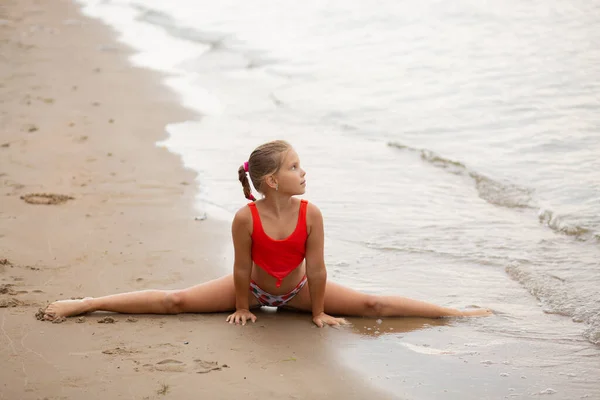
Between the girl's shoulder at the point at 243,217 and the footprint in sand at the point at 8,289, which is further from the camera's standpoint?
the footprint in sand at the point at 8,289

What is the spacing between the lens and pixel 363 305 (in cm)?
440

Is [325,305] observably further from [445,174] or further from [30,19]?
[30,19]

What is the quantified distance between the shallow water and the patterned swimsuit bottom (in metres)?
0.53

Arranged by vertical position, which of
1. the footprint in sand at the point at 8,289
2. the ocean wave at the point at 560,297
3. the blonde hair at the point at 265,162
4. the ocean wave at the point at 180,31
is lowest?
the footprint in sand at the point at 8,289

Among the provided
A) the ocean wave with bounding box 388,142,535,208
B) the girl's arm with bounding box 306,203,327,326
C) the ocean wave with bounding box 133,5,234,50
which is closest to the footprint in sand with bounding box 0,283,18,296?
the girl's arm with bounding box 306,203,327,326

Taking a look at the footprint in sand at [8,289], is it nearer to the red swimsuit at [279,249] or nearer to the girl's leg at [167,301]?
the girl's leg at [167,301]

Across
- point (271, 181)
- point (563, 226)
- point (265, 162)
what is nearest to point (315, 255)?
point (271, 181)

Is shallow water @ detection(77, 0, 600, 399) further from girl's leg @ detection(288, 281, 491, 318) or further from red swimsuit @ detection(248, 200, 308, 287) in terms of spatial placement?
red swimsuit @ detection(248, 200, 308, 287)

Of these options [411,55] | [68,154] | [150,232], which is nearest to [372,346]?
[150,232]

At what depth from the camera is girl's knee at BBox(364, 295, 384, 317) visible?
4387 millimetres

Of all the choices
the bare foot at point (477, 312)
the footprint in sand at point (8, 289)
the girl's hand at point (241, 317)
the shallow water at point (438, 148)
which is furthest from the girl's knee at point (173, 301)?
the bare foot at point (477, 312)

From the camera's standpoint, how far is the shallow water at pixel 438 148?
14.2 feet

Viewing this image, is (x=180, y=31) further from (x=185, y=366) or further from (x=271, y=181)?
(x=185, y=366)

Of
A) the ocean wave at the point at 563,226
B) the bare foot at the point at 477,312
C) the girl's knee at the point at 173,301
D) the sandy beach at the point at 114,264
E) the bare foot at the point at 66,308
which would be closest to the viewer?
the sandy beach at the point at 114,264
